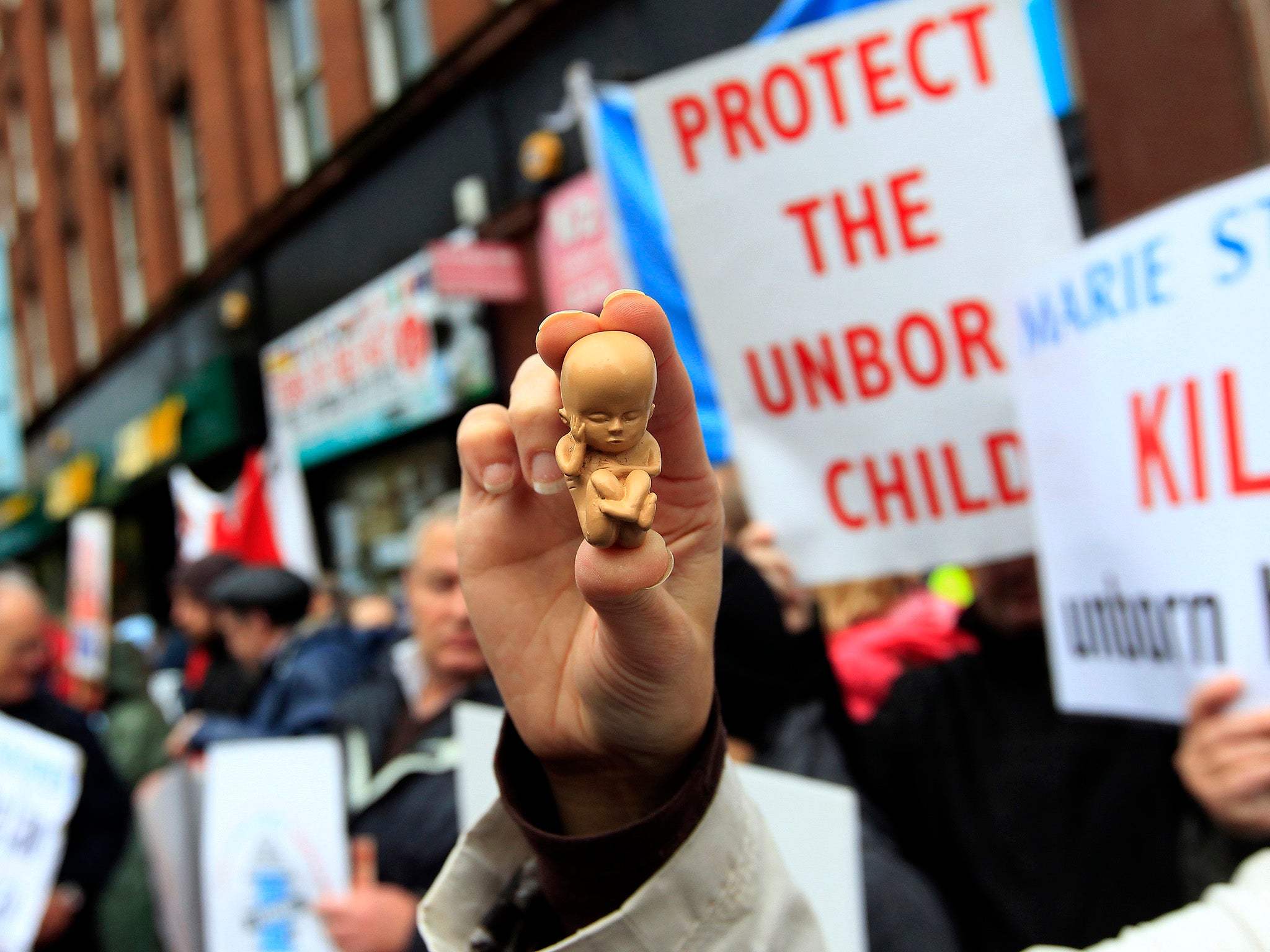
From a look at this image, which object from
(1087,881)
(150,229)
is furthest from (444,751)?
(150,229)

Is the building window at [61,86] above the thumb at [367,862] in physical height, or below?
above

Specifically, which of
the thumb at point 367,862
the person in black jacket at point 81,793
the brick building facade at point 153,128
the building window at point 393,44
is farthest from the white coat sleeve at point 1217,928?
the building window at point 393,44

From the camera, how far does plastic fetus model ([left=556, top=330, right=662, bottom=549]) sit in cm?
67

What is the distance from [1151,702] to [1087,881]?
35cm

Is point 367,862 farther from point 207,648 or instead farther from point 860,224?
point 207,648

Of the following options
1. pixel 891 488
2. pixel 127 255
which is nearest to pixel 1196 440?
pixel 891 488

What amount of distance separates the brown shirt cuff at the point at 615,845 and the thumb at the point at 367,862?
122 centimetres

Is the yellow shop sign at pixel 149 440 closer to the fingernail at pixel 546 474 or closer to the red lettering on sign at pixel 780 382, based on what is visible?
the red lettering on sign at pixel 780 382

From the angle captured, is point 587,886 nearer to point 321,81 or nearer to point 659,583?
point 659,583

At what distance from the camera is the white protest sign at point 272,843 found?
2.16m

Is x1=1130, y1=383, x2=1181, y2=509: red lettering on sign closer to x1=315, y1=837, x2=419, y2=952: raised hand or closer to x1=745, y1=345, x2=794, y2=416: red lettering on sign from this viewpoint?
x1=745, y1=345, x2=794, y2=416: red lettering on sign

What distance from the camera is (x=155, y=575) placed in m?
14.5

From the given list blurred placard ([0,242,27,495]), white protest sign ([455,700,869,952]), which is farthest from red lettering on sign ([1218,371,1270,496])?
blurred placard ([0,242,27,495])

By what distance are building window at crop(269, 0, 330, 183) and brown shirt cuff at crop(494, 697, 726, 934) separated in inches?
419
